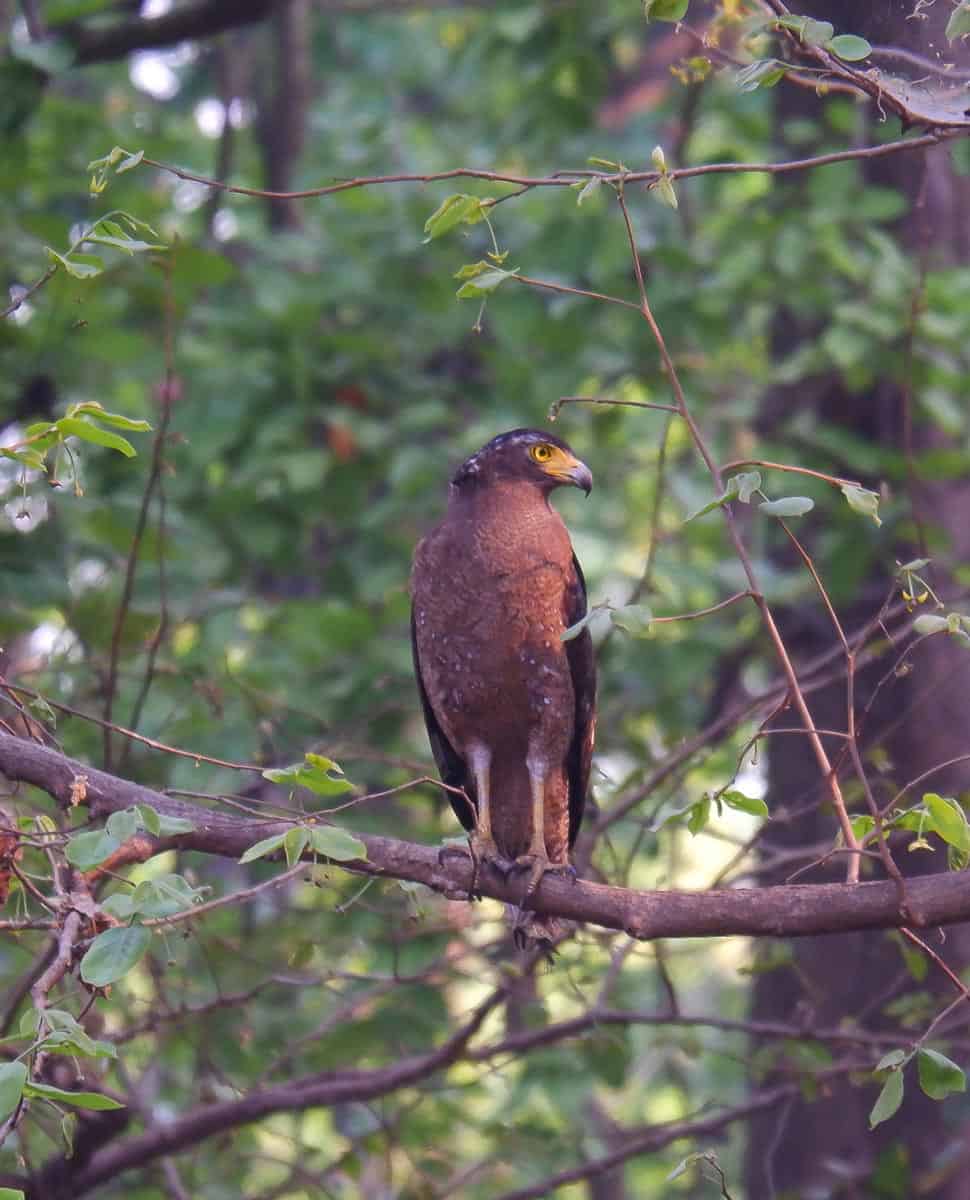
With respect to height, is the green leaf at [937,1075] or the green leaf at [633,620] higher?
the green leaf at [633,620]

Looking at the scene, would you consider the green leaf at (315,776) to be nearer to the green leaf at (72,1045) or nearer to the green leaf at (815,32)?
the green leaf at (72,1045)

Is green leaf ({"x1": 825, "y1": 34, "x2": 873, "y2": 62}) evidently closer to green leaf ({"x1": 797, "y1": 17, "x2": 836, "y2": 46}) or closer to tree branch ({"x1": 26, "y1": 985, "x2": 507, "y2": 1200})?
green leaf ({"x1": 797, "y1": 17, "x2": 836, "y2": 46})

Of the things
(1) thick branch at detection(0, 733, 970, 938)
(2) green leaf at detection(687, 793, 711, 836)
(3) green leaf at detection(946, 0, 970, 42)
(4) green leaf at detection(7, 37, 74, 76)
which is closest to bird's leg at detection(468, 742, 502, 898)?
(1) thick branch at detection(0, 733, 970, 938)

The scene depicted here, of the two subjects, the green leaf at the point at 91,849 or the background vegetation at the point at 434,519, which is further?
the background vegetation at the point at 434,519

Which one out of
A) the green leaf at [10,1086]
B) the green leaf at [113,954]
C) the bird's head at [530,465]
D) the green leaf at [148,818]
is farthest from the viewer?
the bird's head at [530,465]

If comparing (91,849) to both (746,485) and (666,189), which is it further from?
(666,189)

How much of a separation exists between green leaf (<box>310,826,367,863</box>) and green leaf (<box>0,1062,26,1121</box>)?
1.73 feet

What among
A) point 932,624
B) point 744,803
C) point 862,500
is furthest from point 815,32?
point 744,803

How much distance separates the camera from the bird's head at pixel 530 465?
4.29 metres

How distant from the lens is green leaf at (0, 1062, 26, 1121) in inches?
80.9

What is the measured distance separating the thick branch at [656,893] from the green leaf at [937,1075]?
0.23m

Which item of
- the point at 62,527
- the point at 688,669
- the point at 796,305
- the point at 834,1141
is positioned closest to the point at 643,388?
the point at 796,305

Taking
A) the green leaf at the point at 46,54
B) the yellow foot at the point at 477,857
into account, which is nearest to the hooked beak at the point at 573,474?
the yellow foot at the point at 477,857

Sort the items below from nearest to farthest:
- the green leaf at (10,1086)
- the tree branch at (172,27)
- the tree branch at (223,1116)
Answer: the green leaf at (10,1086) < the tree branch at (223,1116) < the tree branch at (172,27)
